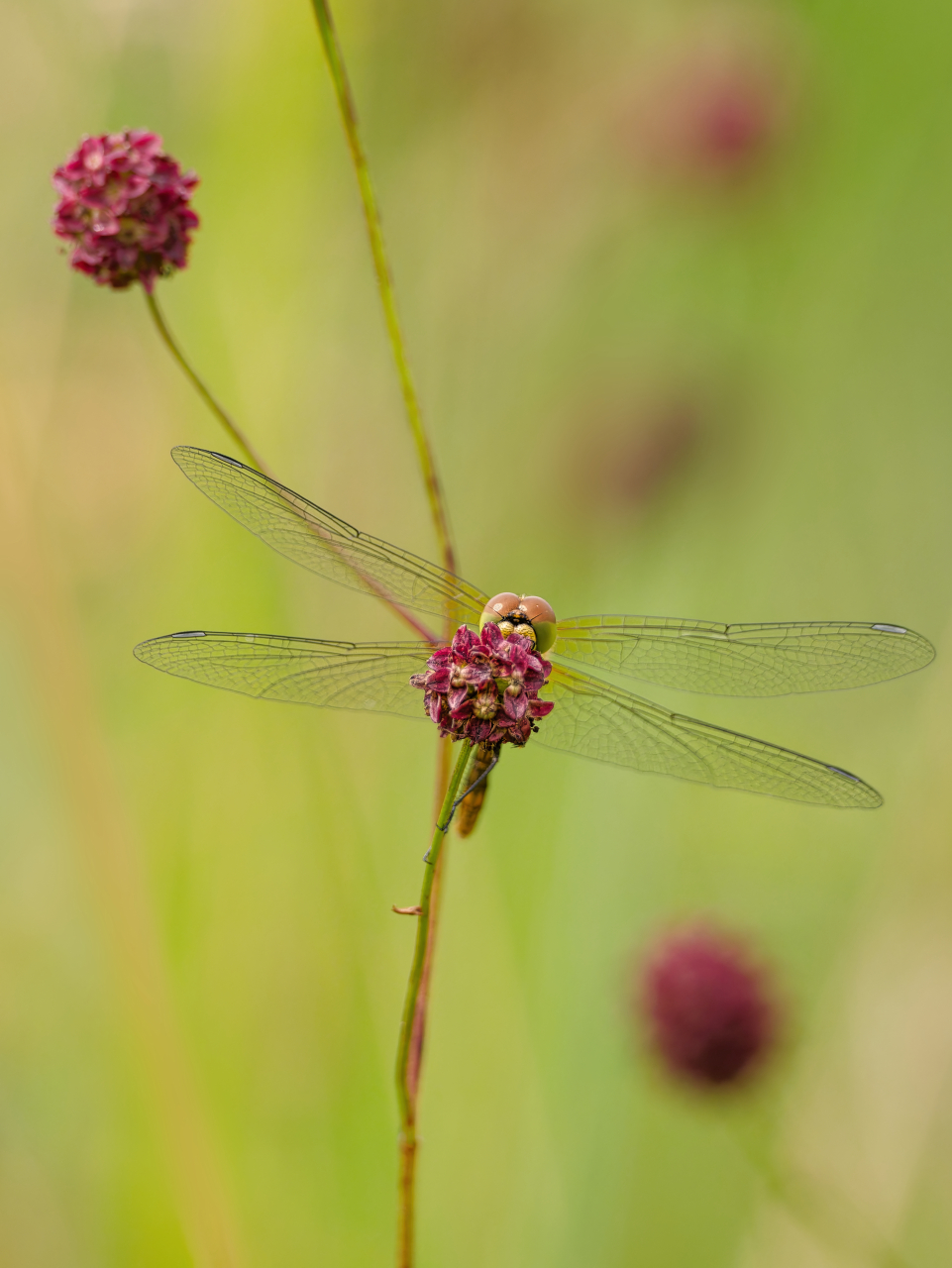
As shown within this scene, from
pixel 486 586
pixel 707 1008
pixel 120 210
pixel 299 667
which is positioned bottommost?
pixel 707 1008

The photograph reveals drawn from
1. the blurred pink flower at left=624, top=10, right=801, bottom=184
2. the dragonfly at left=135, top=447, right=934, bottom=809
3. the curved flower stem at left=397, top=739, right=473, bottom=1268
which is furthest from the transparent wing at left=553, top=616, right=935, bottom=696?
the blurred pink flower at left=624, top=10, right=801, bottom=184

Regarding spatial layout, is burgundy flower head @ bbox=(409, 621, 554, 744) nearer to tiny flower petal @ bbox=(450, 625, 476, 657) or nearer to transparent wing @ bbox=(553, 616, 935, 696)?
tiny flower petal @ bbox=(450, 625, 476, 657)

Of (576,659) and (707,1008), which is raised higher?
(576,659)

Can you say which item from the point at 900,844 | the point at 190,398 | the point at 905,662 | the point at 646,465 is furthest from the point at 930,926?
the point at 190,398

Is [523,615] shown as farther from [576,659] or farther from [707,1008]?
[707,1008]

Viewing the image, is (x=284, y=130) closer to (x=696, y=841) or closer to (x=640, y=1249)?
(x=696, y=841)

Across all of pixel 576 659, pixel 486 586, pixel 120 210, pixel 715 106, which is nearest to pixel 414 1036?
pixel 576 659

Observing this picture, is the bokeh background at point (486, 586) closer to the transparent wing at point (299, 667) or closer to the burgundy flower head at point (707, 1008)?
the burgundy flower head at point (707, 1008)
